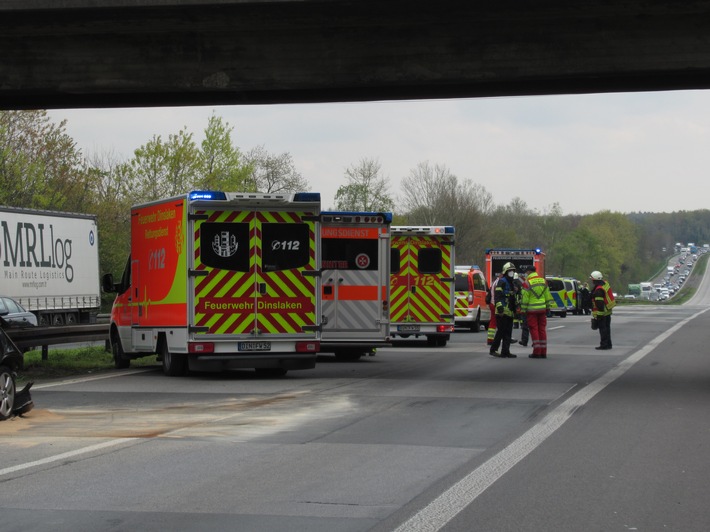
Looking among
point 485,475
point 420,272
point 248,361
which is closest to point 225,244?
point 248,361

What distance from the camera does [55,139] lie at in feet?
171

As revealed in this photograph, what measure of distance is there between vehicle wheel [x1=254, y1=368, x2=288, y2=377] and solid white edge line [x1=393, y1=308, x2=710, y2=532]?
18.2ft

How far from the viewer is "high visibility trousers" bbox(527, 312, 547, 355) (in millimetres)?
21875

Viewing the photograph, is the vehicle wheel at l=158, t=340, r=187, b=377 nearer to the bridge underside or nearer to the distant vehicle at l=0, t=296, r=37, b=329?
the bridge underside

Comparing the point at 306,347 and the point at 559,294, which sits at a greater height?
the point at 559,294

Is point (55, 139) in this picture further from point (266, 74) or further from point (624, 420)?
point (624, 420)

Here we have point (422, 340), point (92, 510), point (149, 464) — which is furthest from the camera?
point (422, 340)

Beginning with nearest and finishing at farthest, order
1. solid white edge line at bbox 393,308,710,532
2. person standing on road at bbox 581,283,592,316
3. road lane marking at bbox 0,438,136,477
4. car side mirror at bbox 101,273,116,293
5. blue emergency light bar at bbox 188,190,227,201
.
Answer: solid white edge line at bbox 393,308,710,532
road lane marking at bbox 0,438,136,477
blue emergency light bar at bbox 188,190,227,201
car side mirror at bbox 101,273,116,293
person standing on road at bbox 581,283,592,316

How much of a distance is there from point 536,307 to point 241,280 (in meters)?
7.21

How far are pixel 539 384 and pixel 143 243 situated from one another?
7.38 metres

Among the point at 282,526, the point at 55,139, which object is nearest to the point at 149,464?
the point at 282,526

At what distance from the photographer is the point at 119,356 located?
19.8m

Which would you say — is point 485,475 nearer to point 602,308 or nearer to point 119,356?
point 119,356

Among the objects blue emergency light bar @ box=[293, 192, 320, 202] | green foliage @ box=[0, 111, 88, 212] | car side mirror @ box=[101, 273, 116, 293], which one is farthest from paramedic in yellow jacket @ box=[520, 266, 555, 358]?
green foliage @ box=[0, 111, 88, 212]
